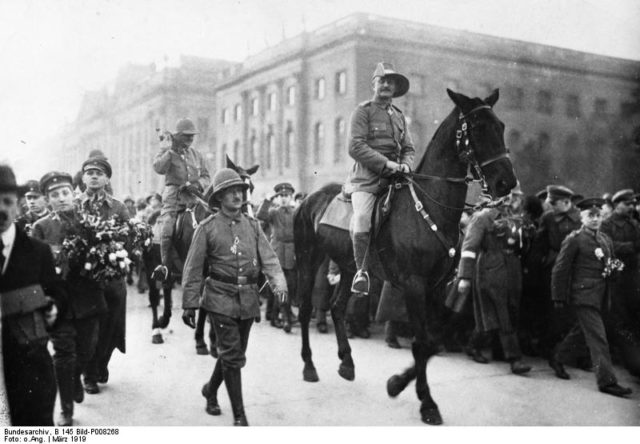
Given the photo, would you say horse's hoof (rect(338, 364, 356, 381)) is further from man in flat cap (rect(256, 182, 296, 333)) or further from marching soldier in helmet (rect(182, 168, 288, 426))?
man in flat cap (rect(256, 182, 296, 333))

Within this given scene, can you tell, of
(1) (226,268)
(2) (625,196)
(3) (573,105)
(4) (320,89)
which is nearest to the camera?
(1) (226,268)

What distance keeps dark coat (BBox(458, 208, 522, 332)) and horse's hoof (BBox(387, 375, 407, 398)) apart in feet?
6.48

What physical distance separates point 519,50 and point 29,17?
5.90m

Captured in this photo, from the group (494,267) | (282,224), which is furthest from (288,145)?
(494,267)

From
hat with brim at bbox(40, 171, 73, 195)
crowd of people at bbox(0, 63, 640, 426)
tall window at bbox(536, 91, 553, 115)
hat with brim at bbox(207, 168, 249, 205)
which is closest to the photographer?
crowd of people at bbox(0, 63, 640, 426)

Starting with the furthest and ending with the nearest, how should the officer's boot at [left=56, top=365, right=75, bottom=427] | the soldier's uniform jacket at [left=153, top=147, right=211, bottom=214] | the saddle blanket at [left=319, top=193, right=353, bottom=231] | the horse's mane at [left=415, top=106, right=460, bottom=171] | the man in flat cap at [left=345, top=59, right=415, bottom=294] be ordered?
the soldier's uniform jacket at [left=153, top=147, right=211, bottom=214] < the saddle blanket at [left=319, top=193, right=353, bottom=231] < the man in flat cap at [left=345, top=59, right=415, bottom=294] < the horse's mane at [left=415, top=106, right=460, bottom=171] < the officer's boot at [left=56, top=365, right=75, bottom=427]

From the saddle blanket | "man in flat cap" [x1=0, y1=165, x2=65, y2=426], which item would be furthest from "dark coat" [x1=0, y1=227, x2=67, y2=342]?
the saddle blanket

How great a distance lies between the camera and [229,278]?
490 centimetres

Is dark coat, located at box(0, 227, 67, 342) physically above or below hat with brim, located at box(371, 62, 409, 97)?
below

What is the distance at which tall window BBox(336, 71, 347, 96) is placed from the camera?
8877 mm

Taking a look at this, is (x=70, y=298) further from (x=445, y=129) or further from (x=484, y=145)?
(x=484, y=145)

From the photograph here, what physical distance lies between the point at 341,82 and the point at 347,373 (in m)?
4.80

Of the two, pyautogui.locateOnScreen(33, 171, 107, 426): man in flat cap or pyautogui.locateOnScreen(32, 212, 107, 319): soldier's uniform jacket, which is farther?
pyautogui.locateOnScreen(32, 212, 107, 319): soldier's uniform jacket

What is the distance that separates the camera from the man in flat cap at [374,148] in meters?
5.79
